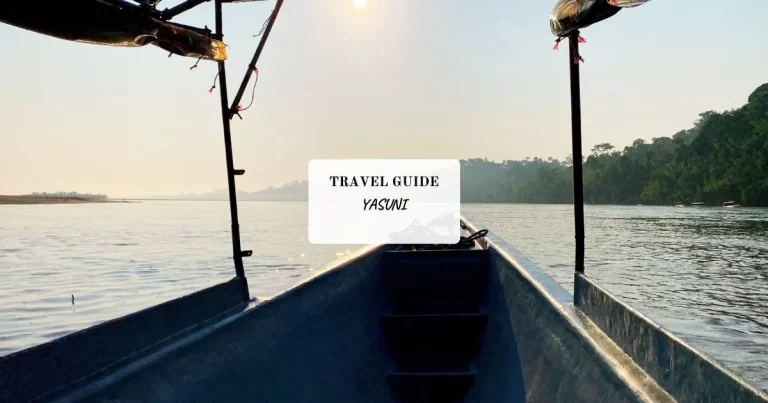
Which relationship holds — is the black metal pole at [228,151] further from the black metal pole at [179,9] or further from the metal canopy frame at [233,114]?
the black metal pole at [179,9]

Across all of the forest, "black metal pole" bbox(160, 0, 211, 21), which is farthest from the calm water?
the forest

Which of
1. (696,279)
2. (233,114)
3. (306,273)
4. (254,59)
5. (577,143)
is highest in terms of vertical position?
(254,59)

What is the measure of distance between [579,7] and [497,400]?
2.40 meters

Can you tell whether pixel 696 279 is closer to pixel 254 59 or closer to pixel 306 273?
pixel 306 273

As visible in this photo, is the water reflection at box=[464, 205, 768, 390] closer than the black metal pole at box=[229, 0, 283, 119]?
No

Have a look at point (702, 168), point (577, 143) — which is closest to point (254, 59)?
point (577, 143)

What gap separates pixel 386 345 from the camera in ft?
16.1

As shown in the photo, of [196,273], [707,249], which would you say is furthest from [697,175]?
[196,273]

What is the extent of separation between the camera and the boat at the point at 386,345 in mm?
2018

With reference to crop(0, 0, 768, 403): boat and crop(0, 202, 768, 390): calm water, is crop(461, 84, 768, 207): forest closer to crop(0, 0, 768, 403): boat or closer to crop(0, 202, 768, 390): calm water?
crop(0, 202, 768, 390): calm water

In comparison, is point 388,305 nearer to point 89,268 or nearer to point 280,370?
point 280,370

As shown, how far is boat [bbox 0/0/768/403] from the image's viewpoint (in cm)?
202

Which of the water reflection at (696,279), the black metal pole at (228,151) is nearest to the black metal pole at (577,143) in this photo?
the water reflection at (696,279)

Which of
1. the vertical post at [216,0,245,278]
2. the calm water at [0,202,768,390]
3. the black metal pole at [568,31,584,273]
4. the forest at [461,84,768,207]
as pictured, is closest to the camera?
the black metal pole at [568,31,584,273]
